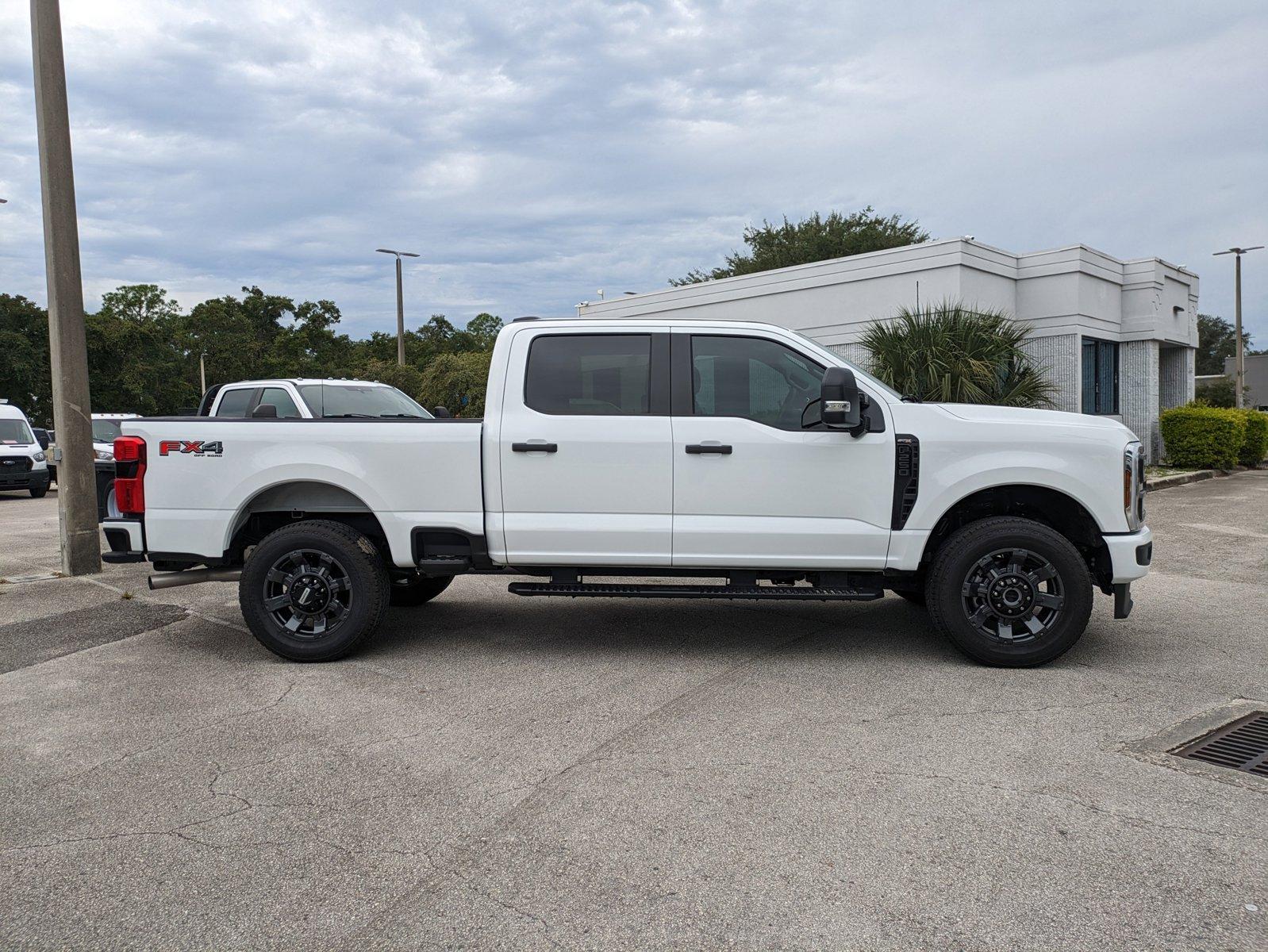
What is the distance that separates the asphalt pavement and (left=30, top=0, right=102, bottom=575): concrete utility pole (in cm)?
290

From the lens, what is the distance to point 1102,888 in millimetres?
3102

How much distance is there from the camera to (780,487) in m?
5.71

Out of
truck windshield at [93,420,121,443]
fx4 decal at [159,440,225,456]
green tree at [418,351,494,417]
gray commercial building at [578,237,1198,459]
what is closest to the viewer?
fx4 decal at [159,440,225,456]

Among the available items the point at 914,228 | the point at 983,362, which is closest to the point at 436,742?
the point at 983,362

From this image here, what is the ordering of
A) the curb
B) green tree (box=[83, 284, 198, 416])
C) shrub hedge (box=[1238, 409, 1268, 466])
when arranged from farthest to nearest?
green tree (box=[83, 284, 198, 416]), shrub hedge (box=[1238, 409, 1268, 466]), the curb

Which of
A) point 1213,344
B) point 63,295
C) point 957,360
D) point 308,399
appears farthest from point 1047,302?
point 1213,344

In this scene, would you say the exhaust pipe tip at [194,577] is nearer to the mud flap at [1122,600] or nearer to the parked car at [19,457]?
the mud flap at [1122,600]

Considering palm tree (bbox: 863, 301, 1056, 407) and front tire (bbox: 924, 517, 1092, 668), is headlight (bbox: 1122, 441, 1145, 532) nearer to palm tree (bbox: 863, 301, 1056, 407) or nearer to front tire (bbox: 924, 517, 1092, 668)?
front tire (bbox: 924, 517, 1092, 668)

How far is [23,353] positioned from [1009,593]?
40226 millimetres

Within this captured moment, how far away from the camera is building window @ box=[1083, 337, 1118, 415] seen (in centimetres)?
2061

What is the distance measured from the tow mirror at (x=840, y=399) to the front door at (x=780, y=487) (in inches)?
6.3

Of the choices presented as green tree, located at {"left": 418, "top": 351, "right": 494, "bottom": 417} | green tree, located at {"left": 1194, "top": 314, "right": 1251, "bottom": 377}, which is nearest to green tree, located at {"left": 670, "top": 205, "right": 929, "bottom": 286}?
green tree, located at {"left": 418, "top": 351, "right": 494, "bottom": 417}

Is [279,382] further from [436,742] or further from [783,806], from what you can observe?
[783,806]

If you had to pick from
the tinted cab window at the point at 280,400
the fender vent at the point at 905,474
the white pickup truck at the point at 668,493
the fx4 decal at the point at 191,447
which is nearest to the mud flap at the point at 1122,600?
the white pickup truck at the point at 668,493
